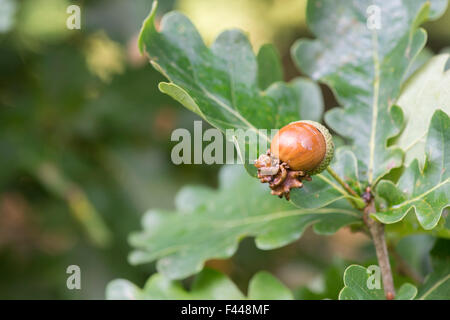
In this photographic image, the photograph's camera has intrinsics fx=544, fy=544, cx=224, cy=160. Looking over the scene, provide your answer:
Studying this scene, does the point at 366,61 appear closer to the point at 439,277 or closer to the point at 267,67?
the point at 267,67

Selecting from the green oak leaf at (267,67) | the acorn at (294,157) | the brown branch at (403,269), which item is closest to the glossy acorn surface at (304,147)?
the acorn at (294,157)

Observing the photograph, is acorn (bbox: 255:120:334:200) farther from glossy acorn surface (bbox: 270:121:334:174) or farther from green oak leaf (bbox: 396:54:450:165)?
green oak leaf (bbox: 396:54:450:165)

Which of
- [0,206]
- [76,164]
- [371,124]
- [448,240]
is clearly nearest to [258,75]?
[371,124]

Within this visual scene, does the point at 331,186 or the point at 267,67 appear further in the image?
the point at 267,67

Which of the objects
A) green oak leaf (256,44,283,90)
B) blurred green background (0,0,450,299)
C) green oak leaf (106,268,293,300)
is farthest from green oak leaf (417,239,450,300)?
blurred green background (0,0,450,299)

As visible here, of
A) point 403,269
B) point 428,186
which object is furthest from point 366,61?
point 403,269

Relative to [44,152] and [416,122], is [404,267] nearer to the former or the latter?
[416,122]

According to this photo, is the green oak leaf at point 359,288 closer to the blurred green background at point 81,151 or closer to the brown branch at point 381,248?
the brown branch at point 381,248
